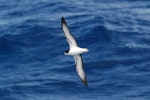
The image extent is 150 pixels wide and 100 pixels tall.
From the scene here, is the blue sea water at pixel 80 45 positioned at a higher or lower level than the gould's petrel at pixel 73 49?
higher

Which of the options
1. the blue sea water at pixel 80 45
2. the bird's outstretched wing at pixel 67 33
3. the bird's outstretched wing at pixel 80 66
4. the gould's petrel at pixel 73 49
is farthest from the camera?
the blue sea water at pixel 80 45

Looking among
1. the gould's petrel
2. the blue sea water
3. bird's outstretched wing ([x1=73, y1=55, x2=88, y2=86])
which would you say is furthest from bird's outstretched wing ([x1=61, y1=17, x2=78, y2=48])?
the blue sea water

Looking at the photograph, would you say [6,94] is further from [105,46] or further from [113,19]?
[113,19]

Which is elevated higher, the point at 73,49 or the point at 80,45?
the point at 80,45

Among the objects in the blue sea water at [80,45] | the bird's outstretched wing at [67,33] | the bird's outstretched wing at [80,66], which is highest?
the blue sea water at [80,45]

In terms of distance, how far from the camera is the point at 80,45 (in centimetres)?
4088

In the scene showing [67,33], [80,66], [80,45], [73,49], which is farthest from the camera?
[80,45]

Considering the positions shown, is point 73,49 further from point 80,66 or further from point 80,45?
point 80,45

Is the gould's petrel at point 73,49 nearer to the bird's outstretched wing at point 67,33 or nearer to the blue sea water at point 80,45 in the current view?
the bird's outstretched wing at point 67,33

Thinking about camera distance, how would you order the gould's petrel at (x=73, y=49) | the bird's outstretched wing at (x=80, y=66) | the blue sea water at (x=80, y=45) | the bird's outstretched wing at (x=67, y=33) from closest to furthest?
the bird's outstretched wing at (x=67, y=33)
the gould's petrel at (x=73, y=49)
the bird's outstretched wing at (x=80, y=66)
the blue sea water at (x=80, y=45)

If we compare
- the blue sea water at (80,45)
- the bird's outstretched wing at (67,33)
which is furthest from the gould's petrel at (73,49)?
the blue sea water at (80,45)

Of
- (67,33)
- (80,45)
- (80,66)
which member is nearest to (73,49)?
(67,33)

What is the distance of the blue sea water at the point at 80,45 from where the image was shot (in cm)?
3641

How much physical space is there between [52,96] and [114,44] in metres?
7.07
